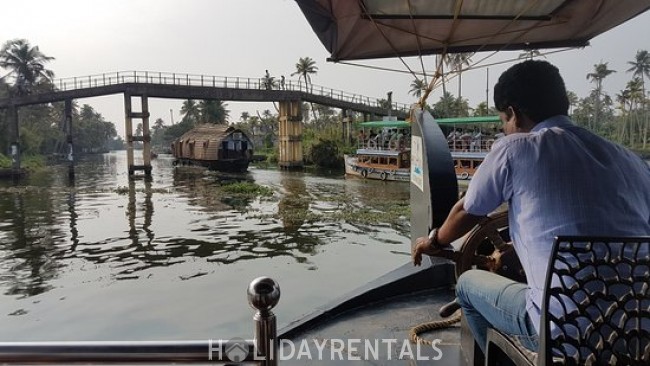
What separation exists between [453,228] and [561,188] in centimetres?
50

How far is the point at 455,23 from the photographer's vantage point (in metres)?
3.80

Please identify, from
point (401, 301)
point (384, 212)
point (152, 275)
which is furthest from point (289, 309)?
point (384, 212)

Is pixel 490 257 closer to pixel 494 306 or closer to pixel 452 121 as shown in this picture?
pixel 494 306

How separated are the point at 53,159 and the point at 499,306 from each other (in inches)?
2409

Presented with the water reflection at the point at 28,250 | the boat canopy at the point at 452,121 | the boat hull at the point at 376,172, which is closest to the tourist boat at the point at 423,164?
the water reflection at the point at 28,250

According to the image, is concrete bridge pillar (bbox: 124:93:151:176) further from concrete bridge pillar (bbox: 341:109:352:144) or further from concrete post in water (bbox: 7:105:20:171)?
concrete bridge pillar (bbox: 341:109:352:144)

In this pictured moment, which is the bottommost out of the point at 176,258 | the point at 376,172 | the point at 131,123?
the point at 176,258

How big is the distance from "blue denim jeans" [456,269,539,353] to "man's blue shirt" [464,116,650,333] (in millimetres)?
70

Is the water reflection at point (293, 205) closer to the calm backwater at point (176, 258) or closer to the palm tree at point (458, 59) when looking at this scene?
the calm backwater at point (176, 258)

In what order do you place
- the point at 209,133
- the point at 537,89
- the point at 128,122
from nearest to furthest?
the point at 537,89 → the point at 128,122 → the point at 209,133

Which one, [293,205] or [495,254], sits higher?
[495,254]

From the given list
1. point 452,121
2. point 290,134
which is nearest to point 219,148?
point 290,134

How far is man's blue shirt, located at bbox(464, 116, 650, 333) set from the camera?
1387mm

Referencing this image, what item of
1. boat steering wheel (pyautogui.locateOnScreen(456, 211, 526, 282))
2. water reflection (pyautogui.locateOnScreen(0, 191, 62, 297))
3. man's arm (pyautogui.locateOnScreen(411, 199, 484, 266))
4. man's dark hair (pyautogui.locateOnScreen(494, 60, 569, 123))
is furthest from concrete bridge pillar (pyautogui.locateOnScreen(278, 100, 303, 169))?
man's dark hair (pyautogui.locateOnScreen(494, 60, 569, 123))
